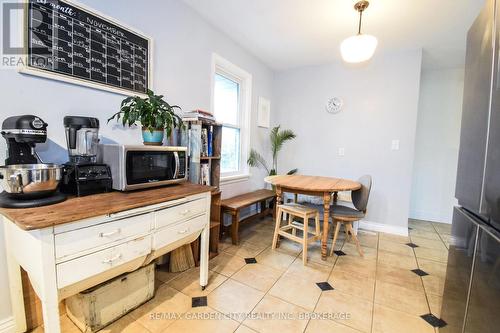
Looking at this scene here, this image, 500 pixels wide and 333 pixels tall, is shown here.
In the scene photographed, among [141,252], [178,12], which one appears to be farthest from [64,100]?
[178,12]

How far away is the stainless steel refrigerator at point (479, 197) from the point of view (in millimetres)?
876

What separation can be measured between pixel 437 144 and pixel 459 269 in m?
3.47

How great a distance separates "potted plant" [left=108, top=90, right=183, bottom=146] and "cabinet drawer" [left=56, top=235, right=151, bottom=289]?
2.66ft

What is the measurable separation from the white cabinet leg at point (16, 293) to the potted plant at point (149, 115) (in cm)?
101

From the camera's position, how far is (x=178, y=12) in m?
2.16

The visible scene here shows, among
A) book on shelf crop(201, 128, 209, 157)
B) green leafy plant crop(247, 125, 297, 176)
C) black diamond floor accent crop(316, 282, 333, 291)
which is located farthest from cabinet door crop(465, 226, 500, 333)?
green leafy plant crop(247, 125, 297, 176)

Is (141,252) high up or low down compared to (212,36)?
down

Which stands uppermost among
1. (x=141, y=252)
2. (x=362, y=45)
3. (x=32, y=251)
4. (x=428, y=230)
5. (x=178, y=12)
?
(x=178, y=12)

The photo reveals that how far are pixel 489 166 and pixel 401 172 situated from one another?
98.4 inches


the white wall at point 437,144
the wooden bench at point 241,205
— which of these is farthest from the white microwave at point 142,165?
the white wall at point 437,144

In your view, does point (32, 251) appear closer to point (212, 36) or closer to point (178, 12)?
point (178, 12)

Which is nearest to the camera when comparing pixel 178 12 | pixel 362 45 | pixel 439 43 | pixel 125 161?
pixel 125 161

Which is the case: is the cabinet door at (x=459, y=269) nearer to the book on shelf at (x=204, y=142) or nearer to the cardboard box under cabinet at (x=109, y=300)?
the cardboard box under cabinet at (x=109, y=300)

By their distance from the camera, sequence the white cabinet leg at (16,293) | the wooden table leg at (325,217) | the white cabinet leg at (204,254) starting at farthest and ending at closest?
1. the wooden table leg at (325,217)
2. the white cabinet leg at (204,254)
3. the white cabinet leg at (16,293)
